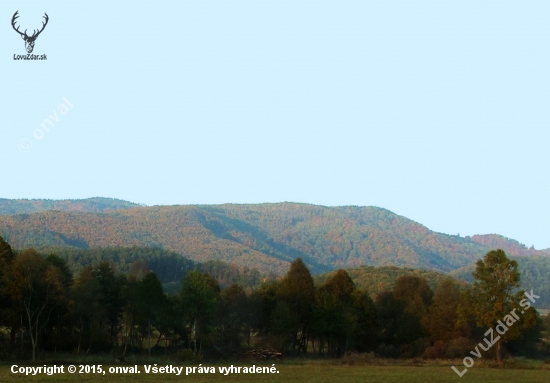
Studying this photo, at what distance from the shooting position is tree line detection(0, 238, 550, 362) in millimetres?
62406

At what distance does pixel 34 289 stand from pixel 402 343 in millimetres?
42394

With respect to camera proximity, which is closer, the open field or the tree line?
the open field

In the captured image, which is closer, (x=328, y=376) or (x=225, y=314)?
(x=328, y=376)

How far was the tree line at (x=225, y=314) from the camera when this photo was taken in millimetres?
62406

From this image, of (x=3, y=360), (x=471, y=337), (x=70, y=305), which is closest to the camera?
(x=3, y=360)

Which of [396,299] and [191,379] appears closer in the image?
[191,379]

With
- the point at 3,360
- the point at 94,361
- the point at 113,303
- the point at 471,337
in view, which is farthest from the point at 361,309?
the point at 3,360

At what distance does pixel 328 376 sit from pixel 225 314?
1184 inches

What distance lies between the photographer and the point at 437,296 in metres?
86.9

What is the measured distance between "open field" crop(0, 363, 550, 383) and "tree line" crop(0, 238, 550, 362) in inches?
514

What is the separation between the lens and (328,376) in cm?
4622

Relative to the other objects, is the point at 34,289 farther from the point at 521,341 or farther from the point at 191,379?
the point at 521,341

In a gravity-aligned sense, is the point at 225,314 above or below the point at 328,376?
above

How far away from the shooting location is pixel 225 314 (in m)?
75.0
